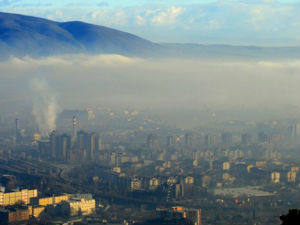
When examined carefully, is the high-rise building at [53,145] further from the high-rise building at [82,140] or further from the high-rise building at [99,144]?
the high-rise building at [99,144]

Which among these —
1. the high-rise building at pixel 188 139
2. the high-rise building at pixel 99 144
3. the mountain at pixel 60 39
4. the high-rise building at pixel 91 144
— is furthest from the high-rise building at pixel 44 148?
the mountain at pixel 60 39

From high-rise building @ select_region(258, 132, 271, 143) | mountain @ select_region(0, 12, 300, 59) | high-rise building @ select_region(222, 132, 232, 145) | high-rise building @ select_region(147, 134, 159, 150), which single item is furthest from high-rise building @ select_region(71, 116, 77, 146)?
mountain @ select_region(0, 12, 300, 59)

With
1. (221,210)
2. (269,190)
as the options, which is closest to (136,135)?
(269,190)

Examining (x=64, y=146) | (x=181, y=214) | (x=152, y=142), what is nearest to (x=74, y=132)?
(x=64, y=146)

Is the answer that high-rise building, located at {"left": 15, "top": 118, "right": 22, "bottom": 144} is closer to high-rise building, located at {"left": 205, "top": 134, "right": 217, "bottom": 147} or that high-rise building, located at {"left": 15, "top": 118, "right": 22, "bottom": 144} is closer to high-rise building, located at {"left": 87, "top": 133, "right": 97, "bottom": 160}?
high-rise building, located at {"left": 87, "top": 133, "right": 97, "bottom": 160}

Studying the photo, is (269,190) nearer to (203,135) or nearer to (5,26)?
(203,135)

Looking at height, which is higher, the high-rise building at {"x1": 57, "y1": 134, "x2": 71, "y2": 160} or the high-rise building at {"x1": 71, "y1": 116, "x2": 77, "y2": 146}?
the high-rise building at {"x1": 71, "y1": 116, "x2": 77, "y2": 146}

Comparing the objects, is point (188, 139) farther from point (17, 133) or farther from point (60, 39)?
point (60, 39)

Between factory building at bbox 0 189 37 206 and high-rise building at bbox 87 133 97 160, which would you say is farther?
high-rise building at bbox 87 133 97 160
